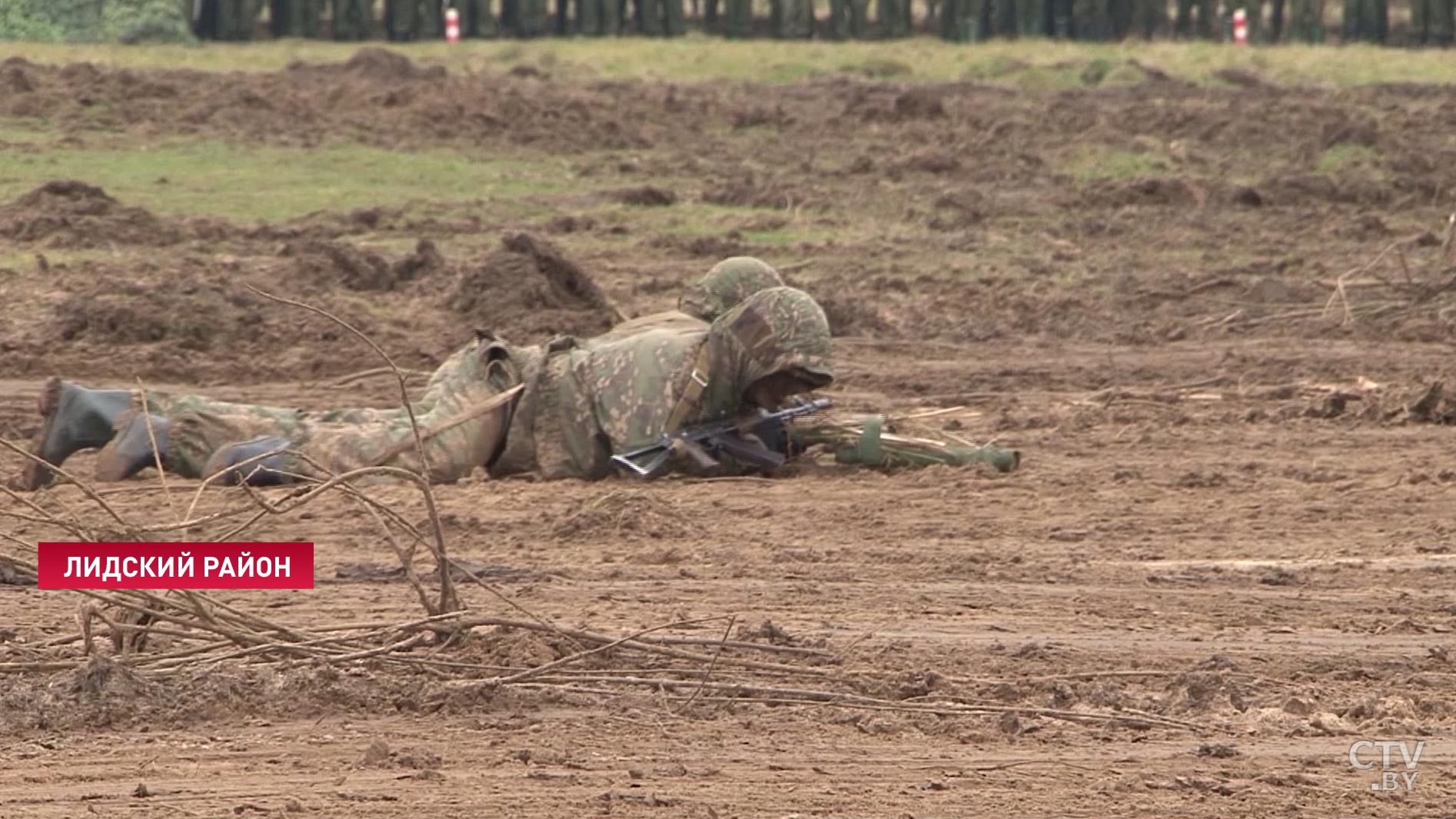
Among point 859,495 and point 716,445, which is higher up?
point 716,445

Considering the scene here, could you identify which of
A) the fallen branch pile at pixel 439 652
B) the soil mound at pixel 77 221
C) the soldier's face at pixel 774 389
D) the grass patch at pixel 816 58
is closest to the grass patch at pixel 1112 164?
the grass patch at pixel 816 58

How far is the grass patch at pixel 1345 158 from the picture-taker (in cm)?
1653

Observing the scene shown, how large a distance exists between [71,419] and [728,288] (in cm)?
237

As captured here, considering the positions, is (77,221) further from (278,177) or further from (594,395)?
(594,395)

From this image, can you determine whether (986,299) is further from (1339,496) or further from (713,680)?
(713,680)

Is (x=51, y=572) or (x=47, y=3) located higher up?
(x=47, y=3)

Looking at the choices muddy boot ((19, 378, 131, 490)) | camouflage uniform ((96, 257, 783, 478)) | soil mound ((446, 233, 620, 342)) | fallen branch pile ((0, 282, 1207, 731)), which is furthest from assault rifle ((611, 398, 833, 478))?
soil mound ((446, 233, 620, 342))

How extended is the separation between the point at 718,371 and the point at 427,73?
40.6 feet

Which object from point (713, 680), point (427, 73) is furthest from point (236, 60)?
point (713, 680)

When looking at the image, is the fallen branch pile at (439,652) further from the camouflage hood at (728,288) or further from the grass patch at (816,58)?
the grass patch at (816,58)

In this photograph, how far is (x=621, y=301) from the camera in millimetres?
11945

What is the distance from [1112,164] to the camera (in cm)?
1656

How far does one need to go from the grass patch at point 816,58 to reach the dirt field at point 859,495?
3838 millimetres
